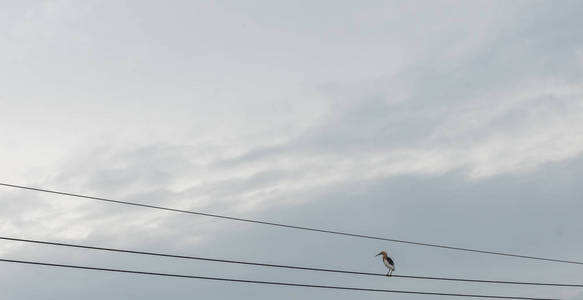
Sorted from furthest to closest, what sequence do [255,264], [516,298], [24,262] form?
[516,298]
[255,264]
[24,262]

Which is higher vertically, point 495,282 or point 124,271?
point 495,282

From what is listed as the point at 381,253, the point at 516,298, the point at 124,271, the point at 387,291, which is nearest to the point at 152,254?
the point at 124,271

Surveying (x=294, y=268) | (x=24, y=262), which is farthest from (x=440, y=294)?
(x=24, y=262)

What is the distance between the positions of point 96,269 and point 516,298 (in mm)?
19276

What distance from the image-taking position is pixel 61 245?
25688mm

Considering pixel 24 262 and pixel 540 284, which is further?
pixel 540 284

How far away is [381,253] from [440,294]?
9653 mm

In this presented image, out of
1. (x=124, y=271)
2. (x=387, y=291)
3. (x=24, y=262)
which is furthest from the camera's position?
(x=387, y=291)

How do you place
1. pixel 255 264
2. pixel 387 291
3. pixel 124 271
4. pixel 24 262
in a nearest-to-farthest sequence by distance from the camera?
1. pixel 24 262
2. pixel 124 271
3. pixel 255 264
4. pixel 387 291

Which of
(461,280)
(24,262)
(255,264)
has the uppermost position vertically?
(461,280)

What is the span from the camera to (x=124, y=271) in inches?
1063

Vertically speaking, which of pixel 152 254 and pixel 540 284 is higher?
pixel 540 284

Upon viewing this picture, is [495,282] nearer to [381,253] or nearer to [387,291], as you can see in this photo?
[387,291]

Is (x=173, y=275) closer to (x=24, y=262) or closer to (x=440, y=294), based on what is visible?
(x=24, y=262)
